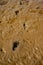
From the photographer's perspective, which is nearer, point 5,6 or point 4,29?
point 4,29

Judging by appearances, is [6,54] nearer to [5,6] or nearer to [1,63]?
[1,63]

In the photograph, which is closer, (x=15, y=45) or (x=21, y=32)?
(x=15, y=45)

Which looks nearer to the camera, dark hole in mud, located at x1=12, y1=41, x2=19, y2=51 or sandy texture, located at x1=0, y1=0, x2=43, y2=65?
sandy texture, located at x1=0, y1=0, x2=43, y2=65

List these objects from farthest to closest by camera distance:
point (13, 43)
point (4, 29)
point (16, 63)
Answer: point (4, 29), point (13, 43), point (16, 63)

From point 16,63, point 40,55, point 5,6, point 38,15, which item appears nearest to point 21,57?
point 16,63

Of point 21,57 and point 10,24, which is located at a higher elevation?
point 10,24

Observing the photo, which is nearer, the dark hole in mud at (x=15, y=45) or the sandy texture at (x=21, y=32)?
the sandy texture at (x=21, y=32)

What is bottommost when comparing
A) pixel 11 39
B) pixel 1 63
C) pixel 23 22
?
pixel 1 63

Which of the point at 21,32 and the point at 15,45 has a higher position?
the point at 21,32
